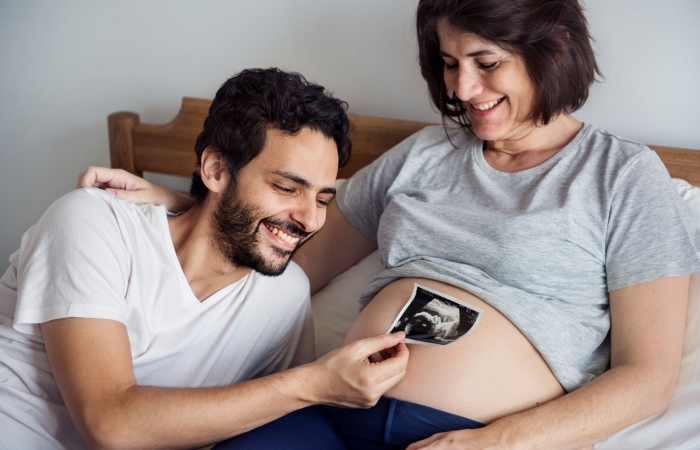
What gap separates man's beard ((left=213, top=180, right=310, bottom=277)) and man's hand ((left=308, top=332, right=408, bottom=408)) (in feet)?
1.01

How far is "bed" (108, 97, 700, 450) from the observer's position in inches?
53.6

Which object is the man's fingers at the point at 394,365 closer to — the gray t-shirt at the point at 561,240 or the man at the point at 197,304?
the man at the point at 197,304

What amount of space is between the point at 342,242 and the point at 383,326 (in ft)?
1.62

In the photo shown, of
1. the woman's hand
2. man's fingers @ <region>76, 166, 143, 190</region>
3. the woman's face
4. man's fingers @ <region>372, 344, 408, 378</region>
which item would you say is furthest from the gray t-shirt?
man's fingers @ <region>76, 166, 143, 190</region>

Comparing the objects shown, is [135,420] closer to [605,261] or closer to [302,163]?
[302,163]

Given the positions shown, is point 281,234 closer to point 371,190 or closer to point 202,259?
point 202,259

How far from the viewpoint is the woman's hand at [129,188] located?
162cm

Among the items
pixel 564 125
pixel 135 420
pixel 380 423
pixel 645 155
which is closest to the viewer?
pixel 135 420

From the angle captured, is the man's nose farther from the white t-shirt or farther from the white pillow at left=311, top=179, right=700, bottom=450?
the white pillow at left=311, top=179, right=700, bottom=450

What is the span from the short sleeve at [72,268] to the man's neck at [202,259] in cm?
17

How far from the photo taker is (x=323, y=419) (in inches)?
56.8

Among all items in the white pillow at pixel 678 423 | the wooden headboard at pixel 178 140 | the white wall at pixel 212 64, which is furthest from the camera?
the wooden headboard at pixel 178 140

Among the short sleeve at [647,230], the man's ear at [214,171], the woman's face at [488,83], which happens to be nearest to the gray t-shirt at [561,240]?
the short sleeve at [647,230]

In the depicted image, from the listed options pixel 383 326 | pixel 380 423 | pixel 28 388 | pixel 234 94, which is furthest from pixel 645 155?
pixel 28 388
